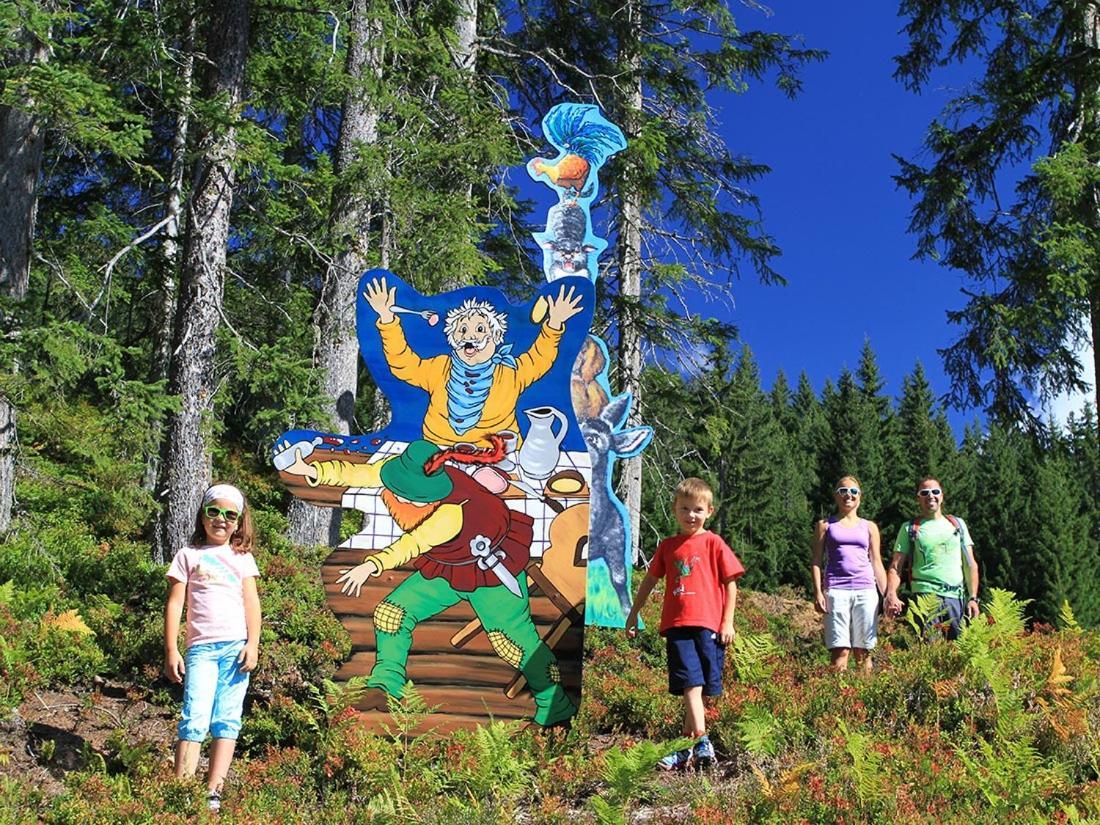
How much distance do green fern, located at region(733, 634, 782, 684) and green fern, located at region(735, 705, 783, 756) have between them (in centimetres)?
109

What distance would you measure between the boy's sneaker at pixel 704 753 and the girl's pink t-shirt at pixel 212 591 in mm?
2582

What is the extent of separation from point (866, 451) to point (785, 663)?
43267 mm

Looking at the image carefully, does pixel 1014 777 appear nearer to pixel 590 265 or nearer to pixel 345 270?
pixel 590 265

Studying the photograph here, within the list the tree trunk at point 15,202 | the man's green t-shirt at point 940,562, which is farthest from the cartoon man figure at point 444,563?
the tree trunk at point 15,202

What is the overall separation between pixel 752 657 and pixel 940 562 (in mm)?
1625

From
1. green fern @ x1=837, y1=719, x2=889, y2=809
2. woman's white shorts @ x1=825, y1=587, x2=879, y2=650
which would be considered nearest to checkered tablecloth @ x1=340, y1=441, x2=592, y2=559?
woman's white shorts @ x1=825, y1=587, x2=879, y2=650

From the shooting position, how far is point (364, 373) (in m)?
20.6

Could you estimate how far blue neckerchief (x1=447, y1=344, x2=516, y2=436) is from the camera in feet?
21.9

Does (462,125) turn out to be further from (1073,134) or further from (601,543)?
(1073,134)

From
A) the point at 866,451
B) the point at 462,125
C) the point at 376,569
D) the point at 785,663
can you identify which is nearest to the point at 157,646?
the point at 376,569

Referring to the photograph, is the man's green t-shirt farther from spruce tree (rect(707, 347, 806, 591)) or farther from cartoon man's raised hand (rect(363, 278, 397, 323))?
spruce tree (rect(707, 347, 806, 591))

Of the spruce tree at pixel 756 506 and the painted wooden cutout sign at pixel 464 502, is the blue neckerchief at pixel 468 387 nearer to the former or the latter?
the painted wooden cutout sign at pixel 464 502

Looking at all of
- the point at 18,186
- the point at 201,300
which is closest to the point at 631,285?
the point at 201,300

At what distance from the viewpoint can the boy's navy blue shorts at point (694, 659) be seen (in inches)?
210
